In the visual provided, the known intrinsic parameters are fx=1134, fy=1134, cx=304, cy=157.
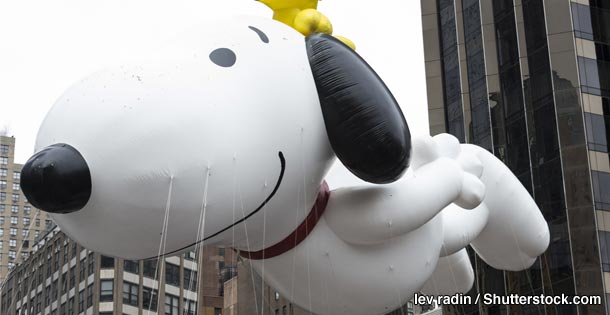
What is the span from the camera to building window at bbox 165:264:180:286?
52.0 m

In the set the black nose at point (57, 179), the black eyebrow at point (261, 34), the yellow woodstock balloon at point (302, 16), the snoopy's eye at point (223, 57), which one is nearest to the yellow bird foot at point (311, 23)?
the yellow woodstock balloon at point (302, 16)

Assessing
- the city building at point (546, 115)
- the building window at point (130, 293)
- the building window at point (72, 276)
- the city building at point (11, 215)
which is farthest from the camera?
the city building at point (11, 215)

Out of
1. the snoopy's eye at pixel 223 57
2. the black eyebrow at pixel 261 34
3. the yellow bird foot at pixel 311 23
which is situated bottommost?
the snoopy's eye at pixel 223 57

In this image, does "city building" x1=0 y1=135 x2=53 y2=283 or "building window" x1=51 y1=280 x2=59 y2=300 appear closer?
"building window" x1=51 y1=280 x2=59 y2=300

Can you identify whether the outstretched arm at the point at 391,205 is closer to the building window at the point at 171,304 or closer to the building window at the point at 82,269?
the building window at the point at 171,304

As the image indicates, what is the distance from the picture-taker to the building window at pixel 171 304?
5225 cm

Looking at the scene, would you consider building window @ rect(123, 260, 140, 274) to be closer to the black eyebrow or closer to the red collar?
the red collar

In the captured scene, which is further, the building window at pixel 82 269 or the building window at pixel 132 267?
the building window at pixel 82 269

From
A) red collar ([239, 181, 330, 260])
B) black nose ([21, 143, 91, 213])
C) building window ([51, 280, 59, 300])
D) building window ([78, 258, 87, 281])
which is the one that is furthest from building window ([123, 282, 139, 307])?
black nose ([21, 143, 91, 213])

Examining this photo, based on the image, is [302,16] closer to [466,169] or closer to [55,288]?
[466,169]

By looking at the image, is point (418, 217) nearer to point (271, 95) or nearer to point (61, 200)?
point (271, 95)

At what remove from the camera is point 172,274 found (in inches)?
2068

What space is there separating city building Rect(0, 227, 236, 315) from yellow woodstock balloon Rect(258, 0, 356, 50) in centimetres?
3857

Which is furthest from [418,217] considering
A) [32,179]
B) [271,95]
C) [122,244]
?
[32,179]
